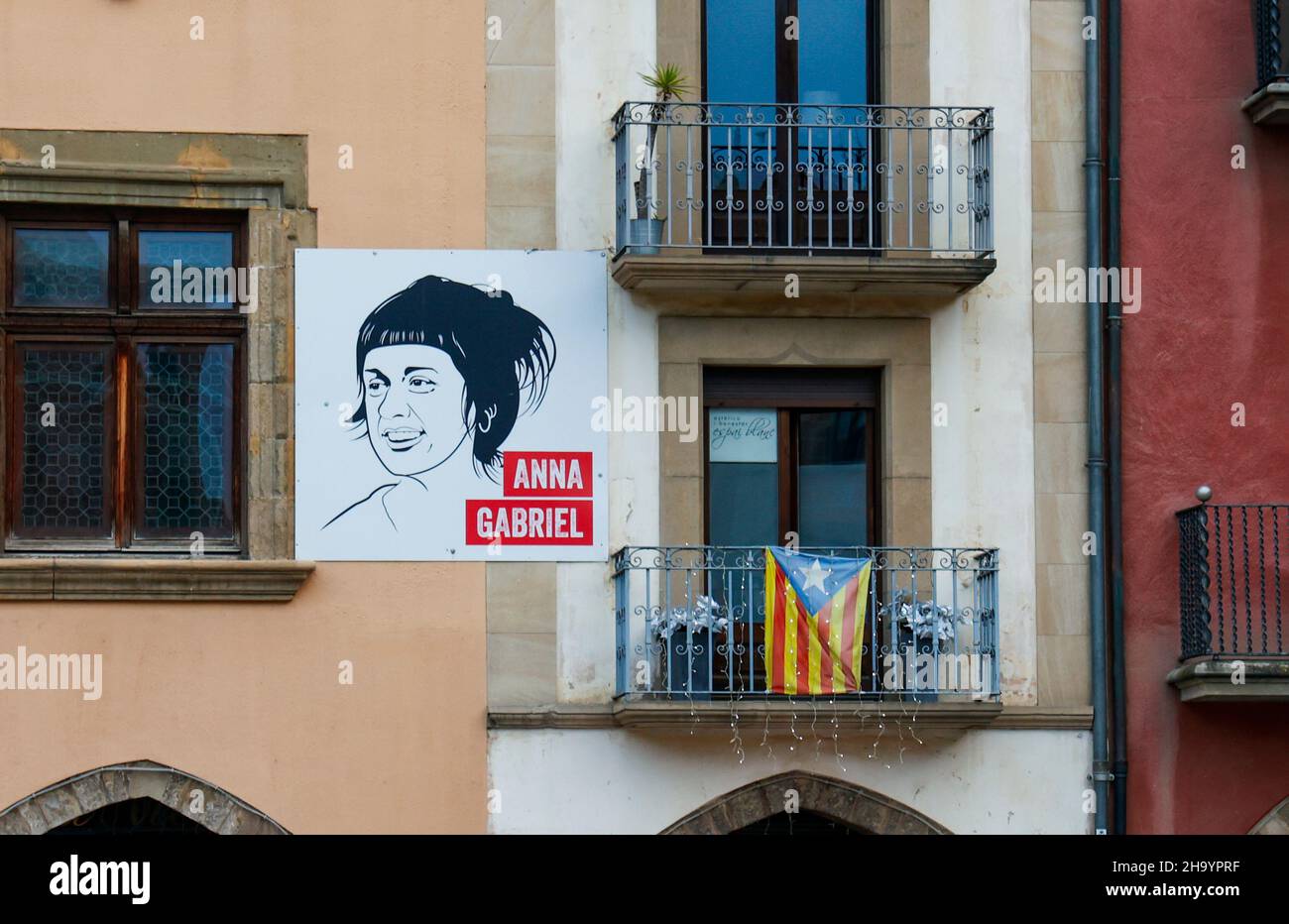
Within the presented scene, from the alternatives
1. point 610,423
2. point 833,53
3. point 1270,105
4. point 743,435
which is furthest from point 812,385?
point 1270,105

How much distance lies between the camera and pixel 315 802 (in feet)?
58.7

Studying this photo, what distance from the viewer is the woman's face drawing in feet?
60.0

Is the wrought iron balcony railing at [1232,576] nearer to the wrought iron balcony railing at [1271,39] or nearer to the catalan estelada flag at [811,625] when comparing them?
the catalan estelada flag at [811,625]

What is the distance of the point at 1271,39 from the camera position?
61.1 ft

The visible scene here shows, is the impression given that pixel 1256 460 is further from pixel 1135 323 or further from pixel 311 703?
pixel 311 703

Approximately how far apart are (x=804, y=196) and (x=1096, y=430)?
2.38 meters

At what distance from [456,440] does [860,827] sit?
138 inches

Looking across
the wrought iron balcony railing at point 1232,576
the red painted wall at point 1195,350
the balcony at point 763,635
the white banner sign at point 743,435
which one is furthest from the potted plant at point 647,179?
the wrought iron balcony railing at point 1232,576

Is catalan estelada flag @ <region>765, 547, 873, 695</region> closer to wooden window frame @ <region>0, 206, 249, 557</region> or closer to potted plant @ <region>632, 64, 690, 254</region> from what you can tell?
potted plant @ <region>632, 64, 690, 254</region>

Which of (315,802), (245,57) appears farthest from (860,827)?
(245,57)

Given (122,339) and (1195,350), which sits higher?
(122,339)

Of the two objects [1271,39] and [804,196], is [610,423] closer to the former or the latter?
[804,196]

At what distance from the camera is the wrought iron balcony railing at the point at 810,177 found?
18.3 m

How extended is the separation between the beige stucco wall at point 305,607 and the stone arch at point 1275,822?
487 cm
